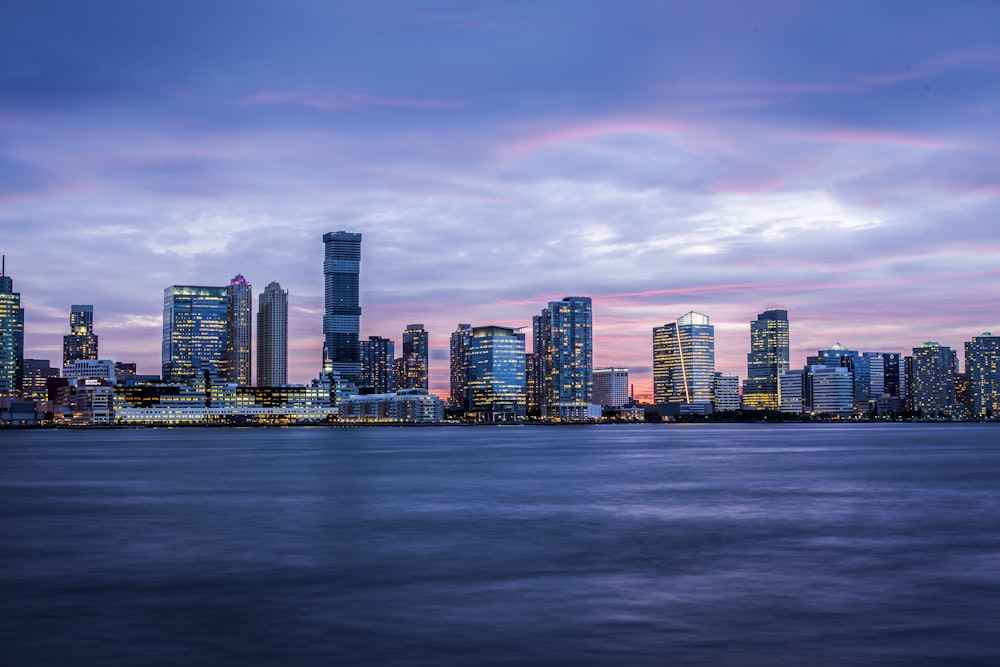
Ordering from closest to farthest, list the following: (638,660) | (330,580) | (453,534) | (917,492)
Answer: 1. (638,660)
2. (330,580)
3. (453,534)
4. (917,492)

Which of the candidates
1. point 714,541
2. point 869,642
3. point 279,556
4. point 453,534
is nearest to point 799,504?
point 714,541

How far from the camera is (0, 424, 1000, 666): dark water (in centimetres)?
2416

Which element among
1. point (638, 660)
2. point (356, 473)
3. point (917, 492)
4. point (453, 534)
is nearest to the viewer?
point (638, 660)

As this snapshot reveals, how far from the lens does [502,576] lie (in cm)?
3491

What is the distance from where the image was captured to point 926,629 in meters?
26.0

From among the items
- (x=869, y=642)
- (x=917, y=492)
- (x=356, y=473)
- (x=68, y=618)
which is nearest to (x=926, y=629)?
(x=869, y=642)

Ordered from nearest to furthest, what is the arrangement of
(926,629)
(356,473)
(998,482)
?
(926,629)
(998,482)
(356,473)

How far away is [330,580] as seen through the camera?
34000mm

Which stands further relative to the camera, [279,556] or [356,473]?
[356,473]

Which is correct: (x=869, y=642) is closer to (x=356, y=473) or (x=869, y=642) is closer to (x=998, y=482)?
(x=998, y=482)

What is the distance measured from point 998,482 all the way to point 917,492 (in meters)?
13.7

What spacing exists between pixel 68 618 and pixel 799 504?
151 ft

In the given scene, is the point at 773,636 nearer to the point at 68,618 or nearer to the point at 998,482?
the point at 68,618

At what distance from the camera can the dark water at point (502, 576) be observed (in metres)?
24.2
